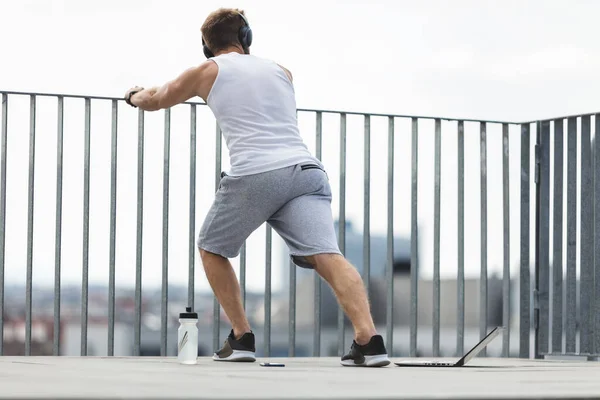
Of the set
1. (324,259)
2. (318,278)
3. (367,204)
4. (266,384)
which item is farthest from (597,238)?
(266,384)

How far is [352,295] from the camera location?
365 centimetres

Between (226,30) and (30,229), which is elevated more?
(226,30)

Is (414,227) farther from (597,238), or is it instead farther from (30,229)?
(30,229)

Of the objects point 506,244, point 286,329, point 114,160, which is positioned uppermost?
point 114,160

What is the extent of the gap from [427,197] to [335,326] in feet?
2.34

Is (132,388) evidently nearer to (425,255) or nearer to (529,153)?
(425,255)

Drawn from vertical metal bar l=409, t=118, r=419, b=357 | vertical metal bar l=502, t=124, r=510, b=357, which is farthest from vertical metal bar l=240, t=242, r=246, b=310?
vertical metal bar l=502, t=124, r=510, b=357

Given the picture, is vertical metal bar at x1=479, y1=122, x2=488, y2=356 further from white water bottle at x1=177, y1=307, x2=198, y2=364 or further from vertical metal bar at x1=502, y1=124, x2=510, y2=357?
white water bottle at x1=177, y1=307, x2=198, y2=364

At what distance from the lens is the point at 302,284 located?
4973 millimetres

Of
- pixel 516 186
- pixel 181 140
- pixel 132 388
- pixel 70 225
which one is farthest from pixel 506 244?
pixel 132 388

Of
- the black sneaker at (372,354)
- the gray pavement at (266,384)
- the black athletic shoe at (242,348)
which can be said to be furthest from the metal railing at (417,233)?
the gray pavement at (266,384)

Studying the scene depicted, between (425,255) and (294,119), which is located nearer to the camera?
(294,119)

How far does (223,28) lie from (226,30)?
0.04 feet

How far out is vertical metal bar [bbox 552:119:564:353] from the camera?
523 centimetres
